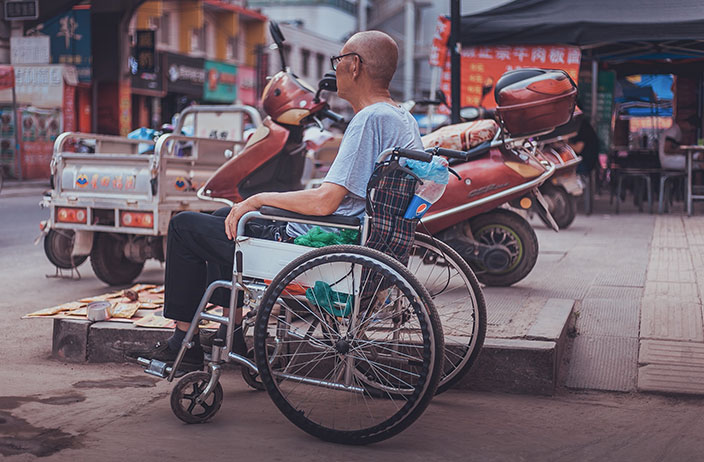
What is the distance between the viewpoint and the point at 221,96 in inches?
1474

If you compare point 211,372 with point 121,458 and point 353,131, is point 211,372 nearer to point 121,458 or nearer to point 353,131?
point 121,458

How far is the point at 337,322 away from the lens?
3.45 meters

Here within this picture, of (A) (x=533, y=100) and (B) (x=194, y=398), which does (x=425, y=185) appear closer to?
(B) (x=194, y=398)

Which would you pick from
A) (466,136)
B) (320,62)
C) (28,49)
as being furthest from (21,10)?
(320,62)

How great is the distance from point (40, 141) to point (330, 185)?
22.8m

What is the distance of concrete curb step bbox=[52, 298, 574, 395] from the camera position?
4.14 m

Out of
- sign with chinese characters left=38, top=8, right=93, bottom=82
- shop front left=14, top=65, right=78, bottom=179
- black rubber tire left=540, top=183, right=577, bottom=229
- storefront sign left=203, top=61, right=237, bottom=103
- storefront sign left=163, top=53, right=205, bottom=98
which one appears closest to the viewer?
black rubber tire left=540, top=183, right=577, bottom=229

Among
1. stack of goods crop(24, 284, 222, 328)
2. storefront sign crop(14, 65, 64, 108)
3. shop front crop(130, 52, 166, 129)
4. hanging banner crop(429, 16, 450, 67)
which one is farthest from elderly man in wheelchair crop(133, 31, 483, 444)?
shop front crop(130, 52, 166, 129)

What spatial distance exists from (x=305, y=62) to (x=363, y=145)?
44256 mm

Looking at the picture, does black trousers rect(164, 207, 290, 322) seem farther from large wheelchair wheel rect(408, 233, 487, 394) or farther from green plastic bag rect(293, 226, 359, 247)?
large wheelchair wheel rect(408, 233, 487, 394)

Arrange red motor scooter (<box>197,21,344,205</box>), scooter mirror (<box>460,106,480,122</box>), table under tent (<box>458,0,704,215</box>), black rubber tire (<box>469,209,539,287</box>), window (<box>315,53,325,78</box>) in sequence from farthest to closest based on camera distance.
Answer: window (<box>315,53,325,78</box>)
table under tent (<box>458,0,704,215</box>)
scooter mirror (<box>460,106,480,122</box>)
red motor scooter (<box>197,21,344,205</box>)
black rubber tire (<box>469,209,539,287</box>)

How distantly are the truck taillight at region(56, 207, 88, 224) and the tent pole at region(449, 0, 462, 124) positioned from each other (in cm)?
359

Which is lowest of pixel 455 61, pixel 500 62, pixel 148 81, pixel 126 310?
pixel 126 310

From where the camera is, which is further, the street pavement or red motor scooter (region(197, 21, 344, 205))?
red motor scooter (region(197, 21, 344, 205))
